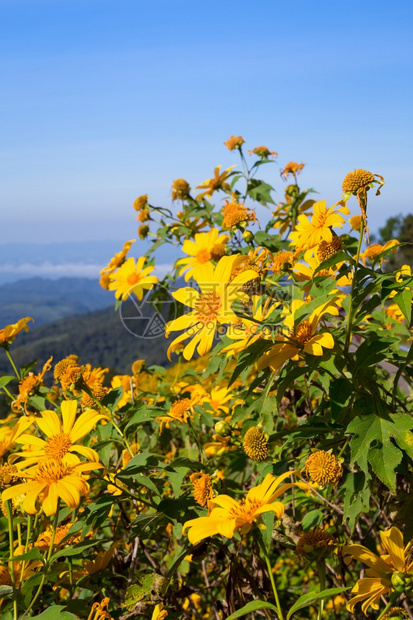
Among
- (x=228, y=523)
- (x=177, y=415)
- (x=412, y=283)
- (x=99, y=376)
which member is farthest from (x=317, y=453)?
(x=99, y=376)

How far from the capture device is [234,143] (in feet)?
11.3

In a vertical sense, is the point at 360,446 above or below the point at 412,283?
below

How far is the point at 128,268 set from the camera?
2.86 metres

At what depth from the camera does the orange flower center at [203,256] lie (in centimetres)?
185

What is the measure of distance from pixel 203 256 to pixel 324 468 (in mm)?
834

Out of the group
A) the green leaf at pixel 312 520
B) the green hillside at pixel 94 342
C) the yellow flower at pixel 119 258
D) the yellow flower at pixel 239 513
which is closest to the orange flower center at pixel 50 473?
the yellow flower at pixel 239 513

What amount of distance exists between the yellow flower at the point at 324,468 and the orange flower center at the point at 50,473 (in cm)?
66

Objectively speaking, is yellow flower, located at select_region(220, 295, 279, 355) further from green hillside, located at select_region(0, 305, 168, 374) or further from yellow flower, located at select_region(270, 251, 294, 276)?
green hillside, located at select_region(0, 305, 168, 374)

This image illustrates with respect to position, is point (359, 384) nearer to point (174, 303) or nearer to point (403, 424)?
point (403, 424)

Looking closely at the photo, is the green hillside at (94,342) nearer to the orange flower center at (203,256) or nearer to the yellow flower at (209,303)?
the orange flower center at (203,256)

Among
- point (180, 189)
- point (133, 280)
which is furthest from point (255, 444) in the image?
point (180, 189)

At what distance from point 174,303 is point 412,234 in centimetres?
4218

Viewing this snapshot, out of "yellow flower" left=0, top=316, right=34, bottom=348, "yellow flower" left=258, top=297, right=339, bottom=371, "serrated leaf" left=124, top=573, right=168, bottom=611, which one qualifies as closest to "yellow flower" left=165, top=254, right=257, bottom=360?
"yellow flower" left=258, top=297, right=339, bottom=371

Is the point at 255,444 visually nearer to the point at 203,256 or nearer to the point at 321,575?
the point at 321,575
